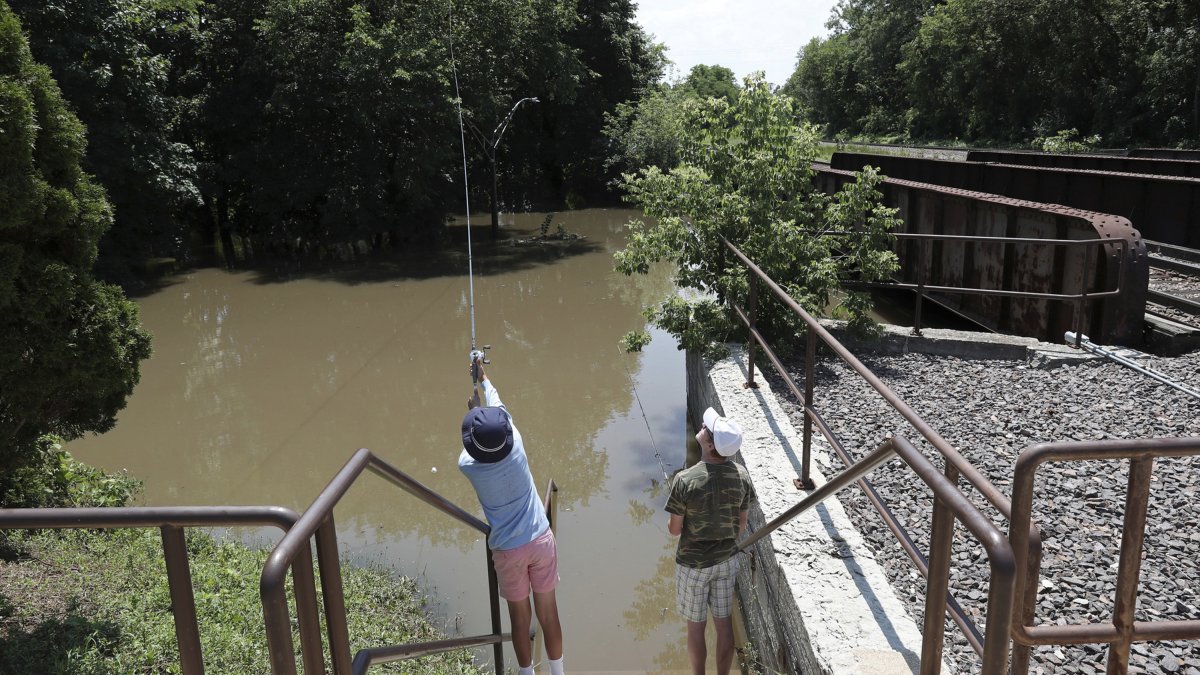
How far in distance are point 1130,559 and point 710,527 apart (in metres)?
2.40

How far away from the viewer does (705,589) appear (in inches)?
188

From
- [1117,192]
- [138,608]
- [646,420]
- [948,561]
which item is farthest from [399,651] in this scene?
[1117,192]

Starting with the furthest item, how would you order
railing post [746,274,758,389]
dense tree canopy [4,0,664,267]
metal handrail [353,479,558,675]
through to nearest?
dense tree canopy [4,0,664,267]
railing post [746,274,758,389]
metal handrail [353,479,558,675]

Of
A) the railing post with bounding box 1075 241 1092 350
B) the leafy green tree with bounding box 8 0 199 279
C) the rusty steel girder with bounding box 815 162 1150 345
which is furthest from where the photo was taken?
the leafy green tree with bounding box 8 0 199 279

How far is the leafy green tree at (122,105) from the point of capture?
615 inches

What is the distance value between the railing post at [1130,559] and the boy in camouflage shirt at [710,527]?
2120mm

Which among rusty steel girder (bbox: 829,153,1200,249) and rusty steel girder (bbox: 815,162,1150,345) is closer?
rusty steel girder (bbox: 815,162,1150,345)

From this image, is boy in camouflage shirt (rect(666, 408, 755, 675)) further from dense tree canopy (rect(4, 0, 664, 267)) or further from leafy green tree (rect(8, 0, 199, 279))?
dense tree canopy (rect(4, 0, 664, 267))

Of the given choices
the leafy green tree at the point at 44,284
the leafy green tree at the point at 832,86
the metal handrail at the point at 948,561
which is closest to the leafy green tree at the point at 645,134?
the leafy green tree at the point at 44,284

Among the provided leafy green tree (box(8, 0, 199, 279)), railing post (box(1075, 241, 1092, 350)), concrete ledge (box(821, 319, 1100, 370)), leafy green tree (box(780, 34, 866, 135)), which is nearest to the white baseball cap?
concrete ledge (box(821, 319, 1100, 370))

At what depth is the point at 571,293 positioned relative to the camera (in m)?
18.3

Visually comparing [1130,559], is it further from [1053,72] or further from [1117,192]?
[1053,72]

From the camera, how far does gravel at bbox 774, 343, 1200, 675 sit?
165 inches

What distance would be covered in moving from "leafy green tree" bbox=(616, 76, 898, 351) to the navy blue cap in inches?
198
